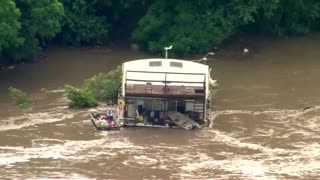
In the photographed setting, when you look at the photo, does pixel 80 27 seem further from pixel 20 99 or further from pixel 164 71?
pixel 164 71

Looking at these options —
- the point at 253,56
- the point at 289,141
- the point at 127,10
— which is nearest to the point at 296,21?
the point at 253,56

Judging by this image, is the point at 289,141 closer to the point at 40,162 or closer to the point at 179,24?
the point at 40,162

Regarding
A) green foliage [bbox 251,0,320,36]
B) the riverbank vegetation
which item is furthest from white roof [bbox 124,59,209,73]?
green foliage [bbox 251,0,320,36]

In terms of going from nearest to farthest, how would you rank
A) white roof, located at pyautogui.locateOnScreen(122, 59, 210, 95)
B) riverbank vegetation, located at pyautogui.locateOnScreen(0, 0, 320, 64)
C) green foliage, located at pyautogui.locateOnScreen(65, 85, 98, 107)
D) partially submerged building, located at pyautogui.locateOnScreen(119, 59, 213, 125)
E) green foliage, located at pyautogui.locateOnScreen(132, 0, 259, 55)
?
partially submerged building, located at pyautogui.locateOnScreen(119, 59, 213, 125)
white roof, located at pyautogui.locateOnScreen(122, 59, 210, 95)
green foliage, located at pyautogui.locateOnScreen(65, 85, 98, 107)
riverbank vegetation, located at pyautogui.locateOnScreen(0, 0, 320, 64)
green foliage, located at pyautogui.locateOnScreen(132, 0, 259, 55)

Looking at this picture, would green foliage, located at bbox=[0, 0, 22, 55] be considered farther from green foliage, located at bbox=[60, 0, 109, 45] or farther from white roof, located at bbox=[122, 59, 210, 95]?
green foliage, located at bbox=[60, 0, 109, 45]

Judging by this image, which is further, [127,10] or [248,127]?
[127,10]

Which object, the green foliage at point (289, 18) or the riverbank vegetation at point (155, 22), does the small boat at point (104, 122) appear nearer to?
the riverbank vegetation at point (155, 22)

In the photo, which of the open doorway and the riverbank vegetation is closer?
the open doorway

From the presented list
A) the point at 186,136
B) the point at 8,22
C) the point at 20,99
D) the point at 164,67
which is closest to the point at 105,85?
the point at 20,99
